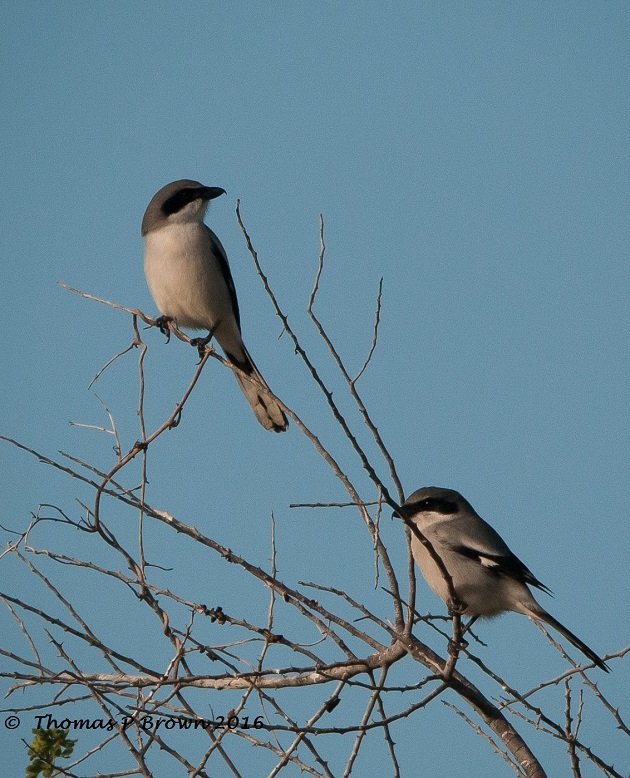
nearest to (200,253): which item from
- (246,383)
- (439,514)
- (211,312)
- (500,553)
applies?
(211,312)

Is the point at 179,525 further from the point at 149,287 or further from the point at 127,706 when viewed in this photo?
the point at 149,287

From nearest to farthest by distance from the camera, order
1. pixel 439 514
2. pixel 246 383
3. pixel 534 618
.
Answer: pixel 534 618 → pixel 439 514 → pixel 246 383

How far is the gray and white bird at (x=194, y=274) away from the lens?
6.80 meters

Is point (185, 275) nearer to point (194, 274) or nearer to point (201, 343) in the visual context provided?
point (194, 274)

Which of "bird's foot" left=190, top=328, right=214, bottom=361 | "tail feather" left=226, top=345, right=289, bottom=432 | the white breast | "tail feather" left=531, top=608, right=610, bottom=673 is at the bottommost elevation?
"tail feather" left=531, top=608, right=610, bottom=673

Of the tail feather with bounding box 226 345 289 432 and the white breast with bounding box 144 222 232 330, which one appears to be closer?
the tail feather with bounding box 226 345 289 432

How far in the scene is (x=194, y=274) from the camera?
683 cm

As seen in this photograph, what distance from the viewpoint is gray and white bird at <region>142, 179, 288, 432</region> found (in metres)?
6.80

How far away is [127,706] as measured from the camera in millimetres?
3520

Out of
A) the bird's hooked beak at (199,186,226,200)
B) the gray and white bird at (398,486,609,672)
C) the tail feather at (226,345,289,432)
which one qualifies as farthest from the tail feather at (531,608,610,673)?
the bird's hooked beak at (199,186,226,200)

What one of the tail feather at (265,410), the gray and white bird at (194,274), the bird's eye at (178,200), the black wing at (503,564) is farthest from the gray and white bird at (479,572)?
A: the bird's eye at (178,200)

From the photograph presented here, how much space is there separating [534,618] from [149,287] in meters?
3.54

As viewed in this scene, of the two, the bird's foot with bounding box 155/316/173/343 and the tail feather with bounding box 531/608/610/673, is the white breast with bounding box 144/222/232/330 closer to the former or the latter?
the bird's foot with bounding box 155/316/173/343

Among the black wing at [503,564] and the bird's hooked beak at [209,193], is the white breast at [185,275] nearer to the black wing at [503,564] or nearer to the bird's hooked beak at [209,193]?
the bird's hooked beak at [209,193]
